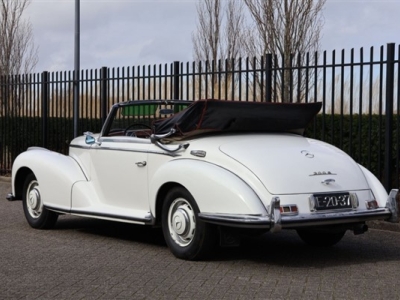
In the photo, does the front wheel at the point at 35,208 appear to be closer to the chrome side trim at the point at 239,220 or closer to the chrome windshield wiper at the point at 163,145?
the chrome windshield wiper at the point at 163,145

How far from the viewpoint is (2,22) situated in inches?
1146

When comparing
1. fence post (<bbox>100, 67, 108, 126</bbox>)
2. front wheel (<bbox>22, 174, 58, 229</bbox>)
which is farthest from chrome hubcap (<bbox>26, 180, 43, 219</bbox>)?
fence post (<bbox>100, 67, 108, 126</bbox>)

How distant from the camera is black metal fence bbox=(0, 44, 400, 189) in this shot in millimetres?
10402

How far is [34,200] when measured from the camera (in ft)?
31.2

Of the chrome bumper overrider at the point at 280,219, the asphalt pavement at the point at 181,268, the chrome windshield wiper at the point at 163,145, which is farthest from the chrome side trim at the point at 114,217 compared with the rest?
the chrome bumper overrider at the point at 280,219

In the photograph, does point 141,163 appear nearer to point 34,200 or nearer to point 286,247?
point 286,247

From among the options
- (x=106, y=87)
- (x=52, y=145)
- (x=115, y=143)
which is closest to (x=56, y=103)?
(x=52, y=145)

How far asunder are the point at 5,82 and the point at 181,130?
1106 centimetres

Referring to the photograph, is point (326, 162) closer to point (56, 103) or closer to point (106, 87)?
point (106, 87)

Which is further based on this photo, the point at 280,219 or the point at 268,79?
the point at 268,79

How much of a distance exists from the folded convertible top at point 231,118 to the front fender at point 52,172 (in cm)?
143

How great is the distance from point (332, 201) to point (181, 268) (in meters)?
1.48

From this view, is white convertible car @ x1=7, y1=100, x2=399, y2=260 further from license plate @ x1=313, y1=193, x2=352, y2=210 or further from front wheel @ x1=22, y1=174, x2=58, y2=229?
front wheel @ x1=22, y1=174, x2=58, y2=229

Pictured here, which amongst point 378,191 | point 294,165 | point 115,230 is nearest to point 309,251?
point 378,191
